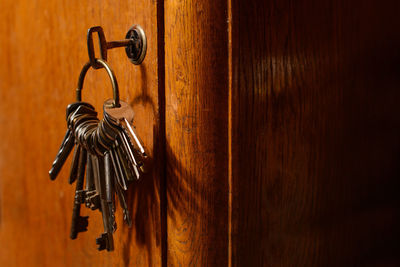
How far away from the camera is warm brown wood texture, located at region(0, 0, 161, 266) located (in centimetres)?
44

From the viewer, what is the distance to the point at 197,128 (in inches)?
15.5

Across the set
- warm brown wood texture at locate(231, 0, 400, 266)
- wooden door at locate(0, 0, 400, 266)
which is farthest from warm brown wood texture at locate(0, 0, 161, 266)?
warm brown wood texture at locate(231, 0, 400, 266)

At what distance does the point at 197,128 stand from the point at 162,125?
0.05 metres

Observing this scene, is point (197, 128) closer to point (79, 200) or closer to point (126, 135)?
point (126, 135)

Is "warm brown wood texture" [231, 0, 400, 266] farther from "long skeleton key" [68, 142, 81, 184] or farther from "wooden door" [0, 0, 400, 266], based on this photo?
"long skeleton key" [68, 142, 81, 184]

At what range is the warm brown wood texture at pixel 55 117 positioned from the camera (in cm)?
44

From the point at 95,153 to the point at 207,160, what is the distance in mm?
132

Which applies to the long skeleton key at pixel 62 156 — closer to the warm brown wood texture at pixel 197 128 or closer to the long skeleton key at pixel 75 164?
the long skeleton key at pixel 75 164

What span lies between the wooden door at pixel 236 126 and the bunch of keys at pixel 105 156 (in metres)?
0.04

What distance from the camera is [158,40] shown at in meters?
0.41

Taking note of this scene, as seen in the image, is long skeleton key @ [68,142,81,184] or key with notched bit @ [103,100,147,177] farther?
long skeleton key @ [68,142,81,184]

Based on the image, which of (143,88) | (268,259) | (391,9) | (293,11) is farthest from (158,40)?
(391,9)

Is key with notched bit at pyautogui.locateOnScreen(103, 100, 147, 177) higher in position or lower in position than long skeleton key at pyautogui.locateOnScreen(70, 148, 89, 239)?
higher

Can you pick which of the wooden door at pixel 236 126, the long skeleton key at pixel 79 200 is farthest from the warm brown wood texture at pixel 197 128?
the long skeleton key at pixel 79 200
